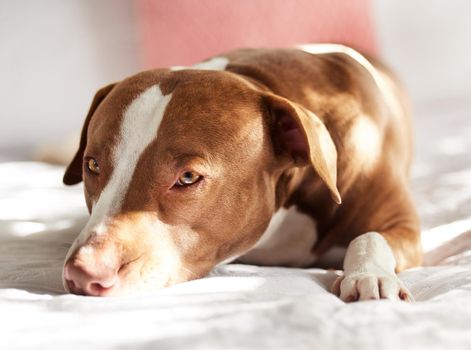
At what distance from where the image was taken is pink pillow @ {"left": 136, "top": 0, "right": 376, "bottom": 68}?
4219 mm

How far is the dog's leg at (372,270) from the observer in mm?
1927

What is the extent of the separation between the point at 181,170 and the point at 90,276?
1.27 ft

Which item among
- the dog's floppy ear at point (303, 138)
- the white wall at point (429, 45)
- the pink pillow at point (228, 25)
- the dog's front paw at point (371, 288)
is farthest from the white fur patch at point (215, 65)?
the white wall at point (429, 45)

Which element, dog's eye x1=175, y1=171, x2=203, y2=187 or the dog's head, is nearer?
the dog's head

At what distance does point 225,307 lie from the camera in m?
1.60

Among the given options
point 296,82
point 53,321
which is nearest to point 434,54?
point 296,82

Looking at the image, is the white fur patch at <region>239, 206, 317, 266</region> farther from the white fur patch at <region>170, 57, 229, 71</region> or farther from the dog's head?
the white fur patch at <region>170, 57, 229, 71</region>

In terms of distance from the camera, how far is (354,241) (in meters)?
2.33

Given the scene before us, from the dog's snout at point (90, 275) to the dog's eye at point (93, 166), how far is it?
37 centimetres

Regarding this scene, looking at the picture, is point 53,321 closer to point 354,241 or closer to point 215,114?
point 215,114

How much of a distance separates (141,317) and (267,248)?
977 millimetres

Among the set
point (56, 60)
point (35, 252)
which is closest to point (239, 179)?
point (35, 252)

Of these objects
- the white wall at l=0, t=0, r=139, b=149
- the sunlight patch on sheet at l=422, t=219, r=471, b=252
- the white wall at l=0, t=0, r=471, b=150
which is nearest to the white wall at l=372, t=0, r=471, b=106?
the white wall at l=0, t=0, r=471, b=150

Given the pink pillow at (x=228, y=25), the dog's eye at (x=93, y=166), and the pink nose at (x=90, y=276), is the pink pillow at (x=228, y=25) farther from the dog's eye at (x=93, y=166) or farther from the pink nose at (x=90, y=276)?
the pink nose at (x=90, y=276)
